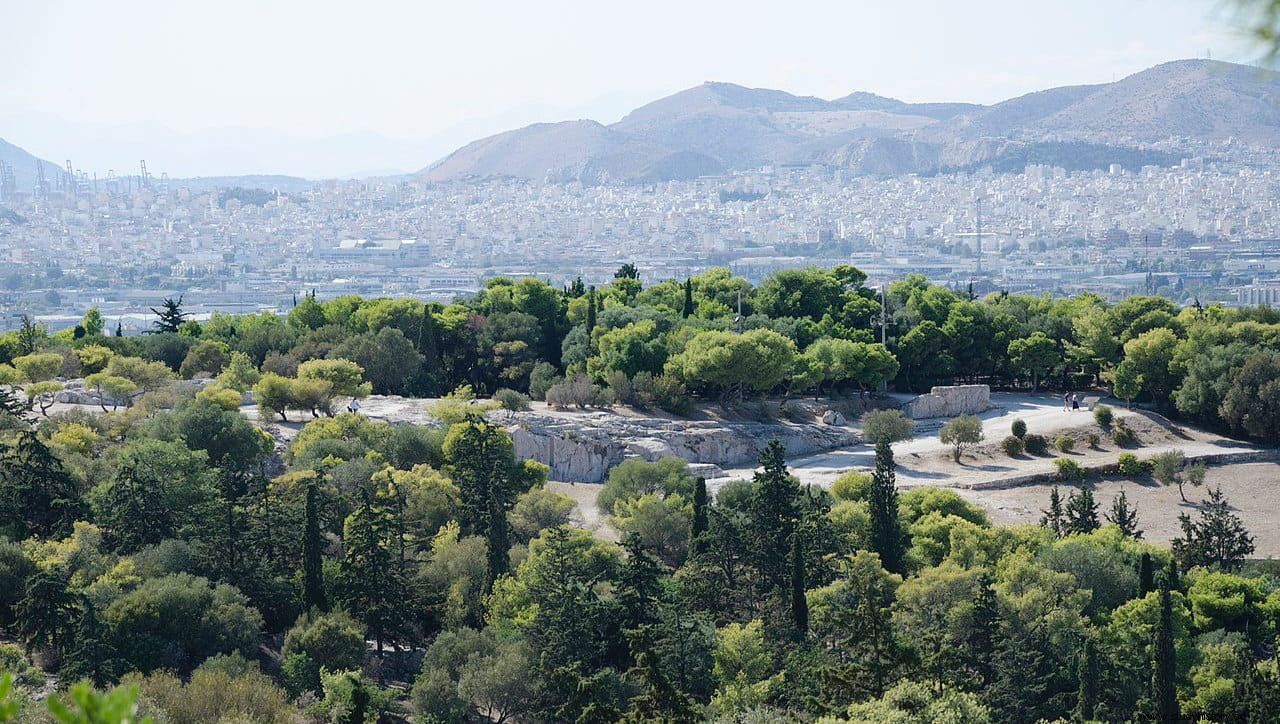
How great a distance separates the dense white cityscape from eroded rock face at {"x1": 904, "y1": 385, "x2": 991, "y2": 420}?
201ft

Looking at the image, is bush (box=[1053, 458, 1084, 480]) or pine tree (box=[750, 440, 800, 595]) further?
bush (box=[1053, 458, 1084, 480])

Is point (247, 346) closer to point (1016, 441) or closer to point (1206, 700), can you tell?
point (1016, 441)

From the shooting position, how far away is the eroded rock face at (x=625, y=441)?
32.5m

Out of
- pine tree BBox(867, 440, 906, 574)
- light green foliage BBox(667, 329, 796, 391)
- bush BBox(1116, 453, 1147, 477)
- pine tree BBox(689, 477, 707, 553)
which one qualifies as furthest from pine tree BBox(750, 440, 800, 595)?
bush BBox(1116, 453, 1147, 477)

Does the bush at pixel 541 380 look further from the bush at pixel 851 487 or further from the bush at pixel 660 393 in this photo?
the bush at pixel 851 487

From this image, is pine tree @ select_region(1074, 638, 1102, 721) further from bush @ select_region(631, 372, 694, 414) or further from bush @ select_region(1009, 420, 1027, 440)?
bush @ select_region(631, 372, 694, 414)

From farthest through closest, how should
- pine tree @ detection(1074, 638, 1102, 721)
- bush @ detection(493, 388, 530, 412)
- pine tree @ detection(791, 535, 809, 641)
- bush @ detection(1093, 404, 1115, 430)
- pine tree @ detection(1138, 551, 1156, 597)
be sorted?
bush @ detection(1093, 404, 1115, 430), bush @ detection(493, 388, 530, 412), pine tree @ detection(1138, 551, 1156, 597), pine tree @ detection(791, 535, 809, 641), pine tree @ detection(1074, 638, 1102, 721)

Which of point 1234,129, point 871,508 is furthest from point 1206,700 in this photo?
point 1234,129

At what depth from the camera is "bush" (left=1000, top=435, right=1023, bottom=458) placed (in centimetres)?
3341

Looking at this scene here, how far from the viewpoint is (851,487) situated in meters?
26.9

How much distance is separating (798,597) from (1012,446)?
15500mm

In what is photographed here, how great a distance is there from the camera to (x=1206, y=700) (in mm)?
16578

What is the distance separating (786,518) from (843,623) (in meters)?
6.97

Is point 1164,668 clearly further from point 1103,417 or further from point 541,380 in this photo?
point 541,380
